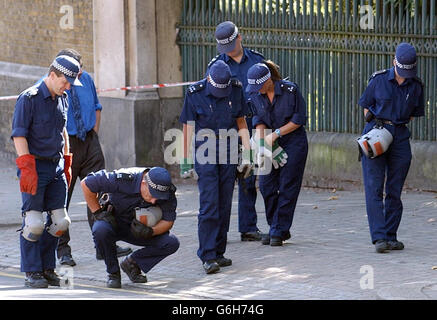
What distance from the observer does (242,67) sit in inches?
419

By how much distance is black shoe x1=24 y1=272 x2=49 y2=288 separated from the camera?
8.95 m

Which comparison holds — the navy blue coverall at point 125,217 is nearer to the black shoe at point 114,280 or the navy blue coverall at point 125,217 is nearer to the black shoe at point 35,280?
the black shoe at point 114,280

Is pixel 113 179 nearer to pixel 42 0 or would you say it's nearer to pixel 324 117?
pixel 324 117

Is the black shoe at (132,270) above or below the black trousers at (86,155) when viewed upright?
below

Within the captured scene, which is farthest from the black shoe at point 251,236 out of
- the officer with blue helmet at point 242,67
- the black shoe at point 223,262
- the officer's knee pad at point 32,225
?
the officer's knee pad at point 32,225

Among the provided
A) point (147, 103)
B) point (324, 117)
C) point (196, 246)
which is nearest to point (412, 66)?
point (196, 246)

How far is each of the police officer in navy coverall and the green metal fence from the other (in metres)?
2.99

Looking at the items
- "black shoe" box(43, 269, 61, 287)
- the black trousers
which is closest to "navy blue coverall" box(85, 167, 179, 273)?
"black shoe" box(43, 269, 61, 287)

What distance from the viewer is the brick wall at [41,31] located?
52.2ft

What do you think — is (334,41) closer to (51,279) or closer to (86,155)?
(86,155)

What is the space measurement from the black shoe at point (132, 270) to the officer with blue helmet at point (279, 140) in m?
1.69

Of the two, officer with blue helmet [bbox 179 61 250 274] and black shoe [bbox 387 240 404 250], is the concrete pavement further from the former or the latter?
officer with blue helmet [bbox 179 61 250 274]

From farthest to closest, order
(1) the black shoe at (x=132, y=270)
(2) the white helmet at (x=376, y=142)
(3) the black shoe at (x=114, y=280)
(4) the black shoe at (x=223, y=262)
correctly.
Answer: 1. (2) the white helmet at (x=376, y=142)
2. (4) the black shoe at (x=223, y=262)
3. (1) the black shoe at (x=132, y=270)
4. (3) the black shoe at (x=114, y=280)

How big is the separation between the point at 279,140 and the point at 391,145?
3.41ft
